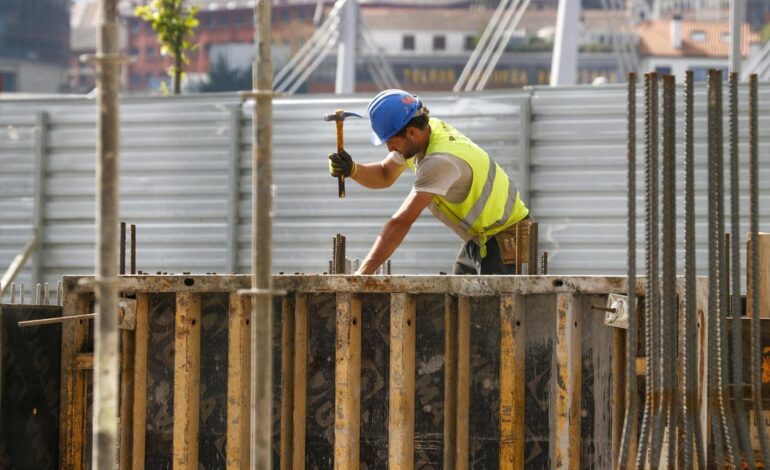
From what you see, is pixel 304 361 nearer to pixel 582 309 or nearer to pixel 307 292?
pixel 307 292

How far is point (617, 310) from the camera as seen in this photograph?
21.7 feet

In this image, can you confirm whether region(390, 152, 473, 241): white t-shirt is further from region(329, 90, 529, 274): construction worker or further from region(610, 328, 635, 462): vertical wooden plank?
region(610, 328, 635, 462): vertical wooden plank

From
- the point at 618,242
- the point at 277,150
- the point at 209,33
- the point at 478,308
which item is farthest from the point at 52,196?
the point at 209,33

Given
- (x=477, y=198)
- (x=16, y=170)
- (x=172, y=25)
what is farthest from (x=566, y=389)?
(x=172, y=25)

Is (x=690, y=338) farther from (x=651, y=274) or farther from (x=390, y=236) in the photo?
(x=390, y=236)

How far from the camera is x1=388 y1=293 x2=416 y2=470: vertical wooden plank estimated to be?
669 cm

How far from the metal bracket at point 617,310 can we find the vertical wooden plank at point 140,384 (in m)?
2.19

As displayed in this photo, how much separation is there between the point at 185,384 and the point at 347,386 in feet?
2.58

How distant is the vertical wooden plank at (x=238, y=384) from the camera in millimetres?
6836

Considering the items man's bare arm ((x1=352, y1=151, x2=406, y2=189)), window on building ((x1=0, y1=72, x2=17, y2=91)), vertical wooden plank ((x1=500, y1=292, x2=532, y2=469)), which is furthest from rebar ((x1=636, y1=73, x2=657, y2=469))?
window on building ((x1=0, y1=72, x2=17, y2=91))

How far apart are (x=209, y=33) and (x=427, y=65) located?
54.9 feet

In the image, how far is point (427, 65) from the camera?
92.7 metres

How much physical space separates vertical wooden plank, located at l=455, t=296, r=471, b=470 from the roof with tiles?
81.6m

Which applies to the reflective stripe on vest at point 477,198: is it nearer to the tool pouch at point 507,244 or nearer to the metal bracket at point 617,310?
the tool pouch at point 507,244
